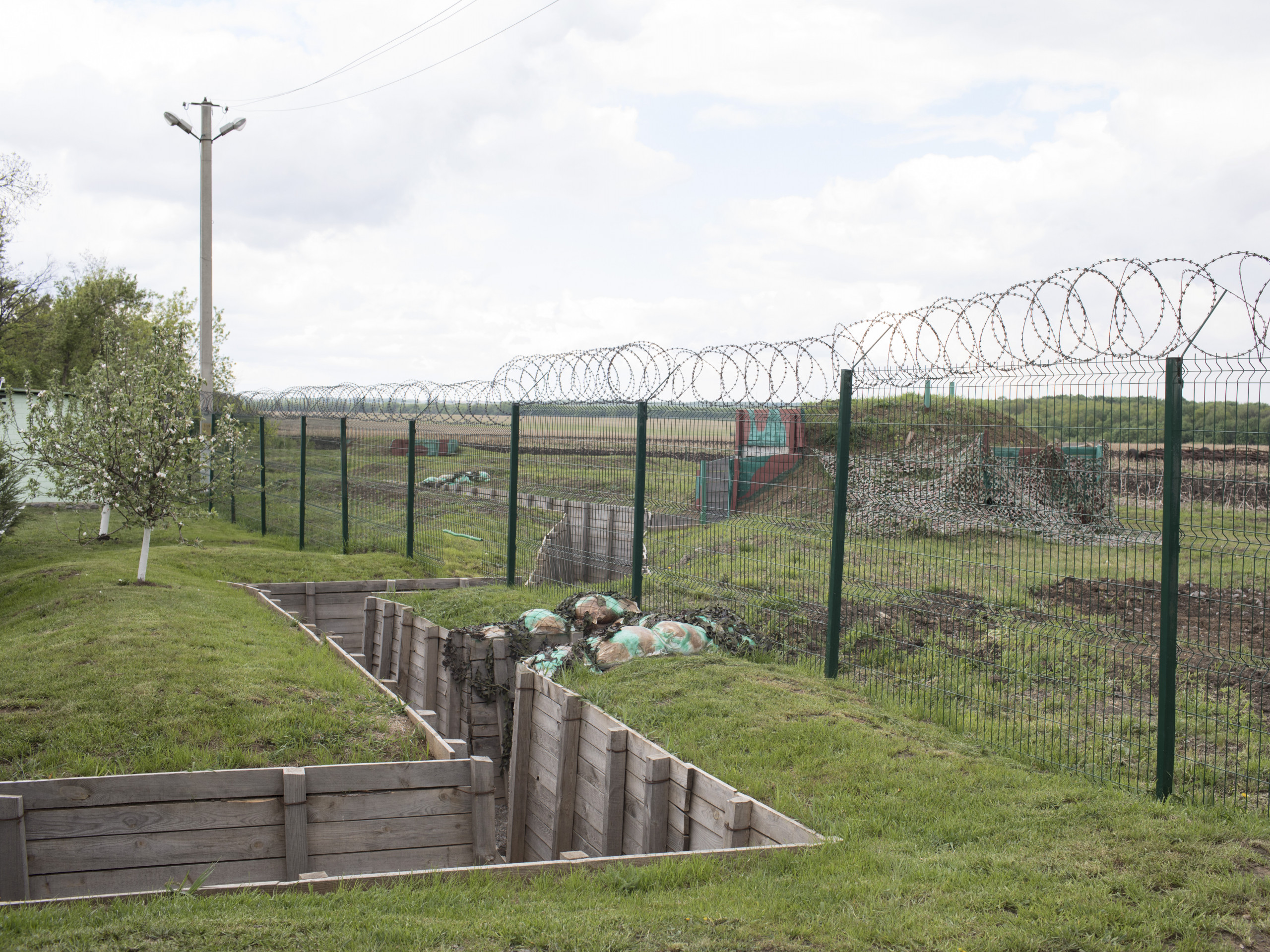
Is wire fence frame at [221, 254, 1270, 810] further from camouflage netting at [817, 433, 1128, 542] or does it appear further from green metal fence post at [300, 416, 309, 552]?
green metal fence post at [300, 416, 309, 552]

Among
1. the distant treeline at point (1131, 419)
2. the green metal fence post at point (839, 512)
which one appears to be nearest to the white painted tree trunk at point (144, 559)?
the green metal fence post at point (839, 512)

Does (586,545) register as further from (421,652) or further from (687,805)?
(687,805)

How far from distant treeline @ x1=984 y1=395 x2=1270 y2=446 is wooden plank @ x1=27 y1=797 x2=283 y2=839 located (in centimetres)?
516

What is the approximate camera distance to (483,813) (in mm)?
6035

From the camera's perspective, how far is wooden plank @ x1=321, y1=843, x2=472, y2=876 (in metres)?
5.76

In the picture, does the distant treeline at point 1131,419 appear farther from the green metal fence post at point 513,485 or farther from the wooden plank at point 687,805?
the green metal fence post at point 513,485

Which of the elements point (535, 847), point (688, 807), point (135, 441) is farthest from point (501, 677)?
point (135, 441)

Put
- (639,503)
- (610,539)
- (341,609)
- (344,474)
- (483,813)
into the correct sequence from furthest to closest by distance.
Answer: (344,474)
(341,609)
(610,539)
(639,503)
(483,813)

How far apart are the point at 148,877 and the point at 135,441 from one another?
8.04 meters

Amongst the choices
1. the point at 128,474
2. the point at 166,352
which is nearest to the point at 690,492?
the point at 128,474

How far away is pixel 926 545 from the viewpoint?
7195mm

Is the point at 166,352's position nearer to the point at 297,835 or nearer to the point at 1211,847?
the point at 297,835

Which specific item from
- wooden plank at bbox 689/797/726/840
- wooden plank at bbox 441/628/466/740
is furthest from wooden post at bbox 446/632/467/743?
wooden plank at bbox 689/797/726/840

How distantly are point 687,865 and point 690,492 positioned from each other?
5053 mm
